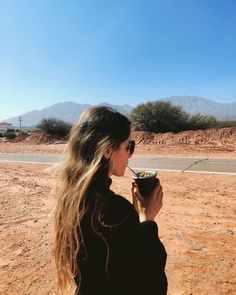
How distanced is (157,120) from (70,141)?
28.2 metres

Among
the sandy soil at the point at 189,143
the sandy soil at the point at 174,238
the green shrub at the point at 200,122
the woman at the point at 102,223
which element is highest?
the green shrub at the point at 200,122

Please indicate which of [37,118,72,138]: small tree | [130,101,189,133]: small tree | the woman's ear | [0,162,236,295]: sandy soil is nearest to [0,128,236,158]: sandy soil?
[130,101,189,133]: small tree

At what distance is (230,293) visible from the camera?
12.0 feet

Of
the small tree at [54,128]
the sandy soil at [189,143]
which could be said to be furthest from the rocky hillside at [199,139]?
the small tree at [54,128]

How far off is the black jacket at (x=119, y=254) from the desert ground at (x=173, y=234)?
0.47 m

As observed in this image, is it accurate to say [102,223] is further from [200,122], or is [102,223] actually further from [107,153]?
[200,122]

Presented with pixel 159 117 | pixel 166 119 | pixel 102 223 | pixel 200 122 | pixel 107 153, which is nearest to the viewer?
pixel 102 223

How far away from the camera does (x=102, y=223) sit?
57.6 inches

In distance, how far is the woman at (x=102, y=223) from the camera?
1484 mm

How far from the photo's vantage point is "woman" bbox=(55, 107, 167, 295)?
1.48 meters

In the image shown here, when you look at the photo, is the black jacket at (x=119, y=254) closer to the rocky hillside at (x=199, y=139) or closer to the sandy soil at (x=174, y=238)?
the sandy soil at (x=174, y=238)

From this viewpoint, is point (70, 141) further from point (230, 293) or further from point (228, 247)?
point (228, 247)

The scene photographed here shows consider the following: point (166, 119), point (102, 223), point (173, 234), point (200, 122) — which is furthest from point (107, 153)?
point (200, 122)

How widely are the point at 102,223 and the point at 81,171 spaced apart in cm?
28
